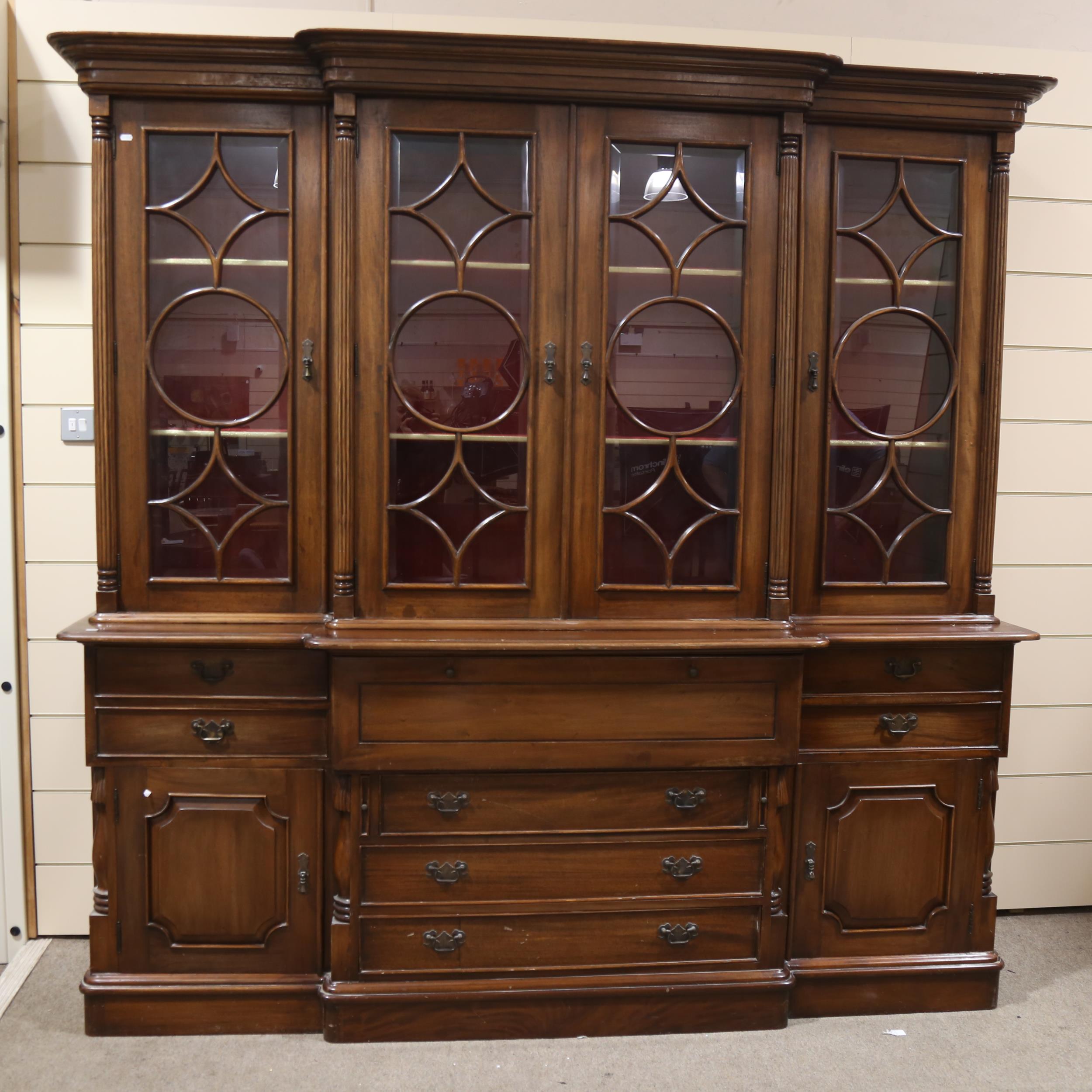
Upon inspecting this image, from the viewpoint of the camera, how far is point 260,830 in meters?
2.09

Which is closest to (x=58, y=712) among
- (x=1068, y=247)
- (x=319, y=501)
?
(x=319, y=501)

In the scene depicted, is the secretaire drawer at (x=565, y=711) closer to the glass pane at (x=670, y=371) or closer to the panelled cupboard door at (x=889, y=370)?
the panelled cupboard door at (x=889, y=370)

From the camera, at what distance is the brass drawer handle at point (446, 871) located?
6.78ft

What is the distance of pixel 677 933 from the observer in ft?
6.95

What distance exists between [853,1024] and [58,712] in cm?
214

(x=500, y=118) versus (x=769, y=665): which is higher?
(x=500, y=118)

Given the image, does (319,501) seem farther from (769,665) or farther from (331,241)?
(769,665)

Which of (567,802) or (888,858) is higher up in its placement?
(567,802)

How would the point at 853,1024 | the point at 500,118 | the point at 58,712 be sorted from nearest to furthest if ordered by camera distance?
the point at 500,118
the point at 853,1024
the point at 58,712

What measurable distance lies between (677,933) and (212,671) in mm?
1218

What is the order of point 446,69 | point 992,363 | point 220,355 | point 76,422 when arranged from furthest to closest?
point 76,422 < point 992,363 < point 220,355 < point 446,69

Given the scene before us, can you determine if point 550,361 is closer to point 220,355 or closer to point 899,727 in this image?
point 220,355

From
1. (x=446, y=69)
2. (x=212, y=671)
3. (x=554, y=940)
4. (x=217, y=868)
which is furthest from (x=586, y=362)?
(x=217, y=868)

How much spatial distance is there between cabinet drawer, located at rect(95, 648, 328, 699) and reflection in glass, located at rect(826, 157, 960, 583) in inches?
48.7
